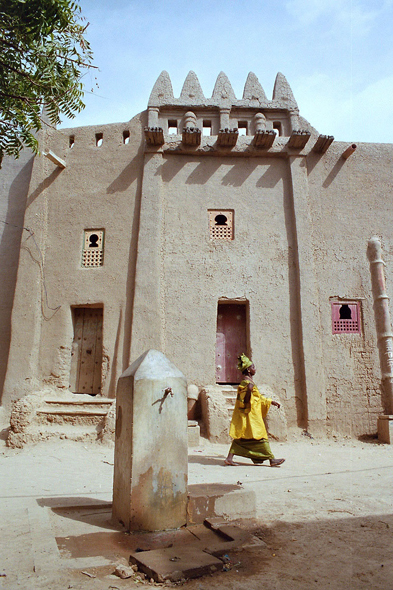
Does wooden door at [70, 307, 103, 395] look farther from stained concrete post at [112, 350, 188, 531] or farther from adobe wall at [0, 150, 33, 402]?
stained concrete post at [112, 350, 188, 531]

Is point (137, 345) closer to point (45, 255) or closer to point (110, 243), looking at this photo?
point (110, 243)

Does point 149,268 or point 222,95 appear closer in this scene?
point 149,268

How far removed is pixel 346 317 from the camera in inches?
383

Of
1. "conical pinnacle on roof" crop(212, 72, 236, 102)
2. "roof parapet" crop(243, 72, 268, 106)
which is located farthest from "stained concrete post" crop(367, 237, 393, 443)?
"conical pinnacle on roof" crop(212, 72, 236, 102)

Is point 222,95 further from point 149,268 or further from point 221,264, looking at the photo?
point 149,268

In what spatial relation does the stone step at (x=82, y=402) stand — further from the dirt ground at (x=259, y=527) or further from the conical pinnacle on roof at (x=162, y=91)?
the conical pinnacle on roof at (x=162, y=91)

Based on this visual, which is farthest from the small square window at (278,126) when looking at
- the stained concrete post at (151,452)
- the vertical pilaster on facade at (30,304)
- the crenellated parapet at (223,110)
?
the stained concrete post at (151,452)

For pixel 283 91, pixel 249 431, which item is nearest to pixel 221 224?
pixel 283 91

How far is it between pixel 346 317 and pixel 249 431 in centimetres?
457

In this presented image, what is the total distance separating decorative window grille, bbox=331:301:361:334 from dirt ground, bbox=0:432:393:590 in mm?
3539

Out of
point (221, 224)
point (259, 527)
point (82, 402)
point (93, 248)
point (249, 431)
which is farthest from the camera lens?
point (221, 224)

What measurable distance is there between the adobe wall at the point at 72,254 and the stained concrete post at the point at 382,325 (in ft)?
17.7

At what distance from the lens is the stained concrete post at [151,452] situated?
319cm

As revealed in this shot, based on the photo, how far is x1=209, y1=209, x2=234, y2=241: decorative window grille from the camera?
10.1 meters
